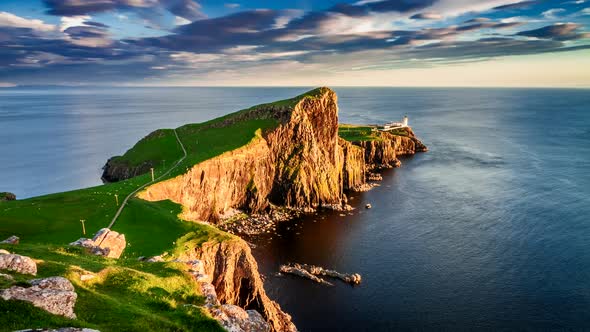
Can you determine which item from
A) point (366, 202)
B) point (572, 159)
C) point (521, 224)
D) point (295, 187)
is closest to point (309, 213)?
point (295, 187)

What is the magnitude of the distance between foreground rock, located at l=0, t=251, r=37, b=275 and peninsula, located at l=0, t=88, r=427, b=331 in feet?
0.23

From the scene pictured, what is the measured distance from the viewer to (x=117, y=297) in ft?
92.8

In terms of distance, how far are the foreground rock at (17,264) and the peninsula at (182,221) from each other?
70 mm

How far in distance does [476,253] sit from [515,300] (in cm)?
1719

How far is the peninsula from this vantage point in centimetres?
2522

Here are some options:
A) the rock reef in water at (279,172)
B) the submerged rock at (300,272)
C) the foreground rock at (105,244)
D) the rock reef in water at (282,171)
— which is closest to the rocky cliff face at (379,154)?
the rock reef in water at (279,172)

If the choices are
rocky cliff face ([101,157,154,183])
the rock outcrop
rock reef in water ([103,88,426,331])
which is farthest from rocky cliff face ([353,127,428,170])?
the rock outcrop

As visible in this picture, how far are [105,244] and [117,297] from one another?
19285 mm

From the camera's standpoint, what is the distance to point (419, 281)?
68.8 meters

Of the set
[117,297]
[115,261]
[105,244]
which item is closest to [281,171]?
[105,244]

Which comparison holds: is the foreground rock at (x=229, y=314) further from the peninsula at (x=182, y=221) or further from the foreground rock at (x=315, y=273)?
the foreground rock at (x=315, y=273)

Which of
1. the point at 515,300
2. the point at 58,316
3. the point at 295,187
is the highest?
the point at 58,316

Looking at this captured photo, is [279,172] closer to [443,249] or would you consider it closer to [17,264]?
[443,249]

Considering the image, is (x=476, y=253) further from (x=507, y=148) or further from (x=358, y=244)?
(x=507, y=148)
